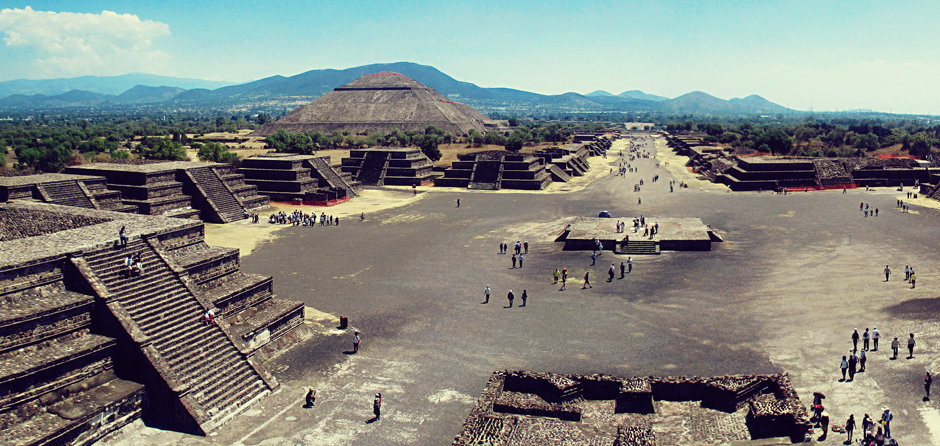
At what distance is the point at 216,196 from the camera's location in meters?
53.1

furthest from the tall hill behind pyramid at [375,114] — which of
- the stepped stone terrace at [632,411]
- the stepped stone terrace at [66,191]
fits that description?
the stepped stone terrace at [632,411]

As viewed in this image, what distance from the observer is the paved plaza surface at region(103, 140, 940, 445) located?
1934 centimetres

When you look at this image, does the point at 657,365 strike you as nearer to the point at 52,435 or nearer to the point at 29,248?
the point at 52,435

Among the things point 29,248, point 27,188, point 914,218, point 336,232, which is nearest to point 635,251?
point 336,232

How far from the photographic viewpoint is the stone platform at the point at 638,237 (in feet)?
135

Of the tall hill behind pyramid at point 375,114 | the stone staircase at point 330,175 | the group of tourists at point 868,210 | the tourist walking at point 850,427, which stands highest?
the tall hill behind pyramid at point 375,114

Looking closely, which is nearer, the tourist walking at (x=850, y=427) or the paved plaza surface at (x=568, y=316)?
the tourist walking at (x=850, y=427)

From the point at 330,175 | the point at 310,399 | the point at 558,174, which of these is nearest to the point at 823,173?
the point at 558,174

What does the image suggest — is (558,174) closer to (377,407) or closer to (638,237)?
(638,237)

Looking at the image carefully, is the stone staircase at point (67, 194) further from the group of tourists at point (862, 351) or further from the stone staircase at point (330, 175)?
the group of tourists at point (862, 351)

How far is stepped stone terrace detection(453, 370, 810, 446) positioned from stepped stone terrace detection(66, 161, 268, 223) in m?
38.1

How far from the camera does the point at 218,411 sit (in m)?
18.8

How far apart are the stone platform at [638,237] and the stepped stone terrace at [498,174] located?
1130 inches

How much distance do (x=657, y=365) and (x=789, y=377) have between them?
4318mm
